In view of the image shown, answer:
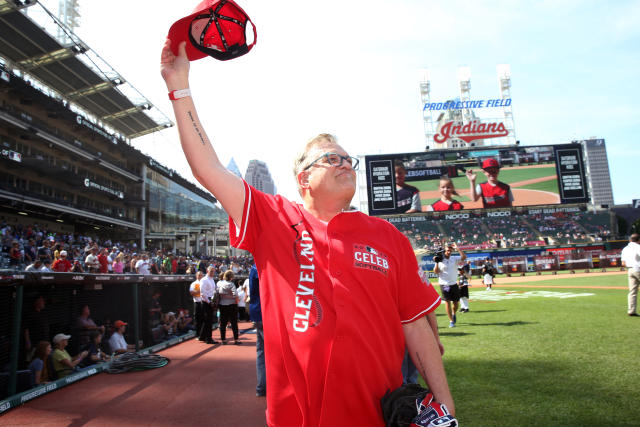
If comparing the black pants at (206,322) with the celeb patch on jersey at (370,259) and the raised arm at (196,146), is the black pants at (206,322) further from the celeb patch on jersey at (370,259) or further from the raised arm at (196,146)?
the celeb patch on jersey at (370,259)

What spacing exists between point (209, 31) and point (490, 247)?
4602 centimetres

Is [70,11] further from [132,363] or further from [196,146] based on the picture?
[196,146]

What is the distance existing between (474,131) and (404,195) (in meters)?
13.8

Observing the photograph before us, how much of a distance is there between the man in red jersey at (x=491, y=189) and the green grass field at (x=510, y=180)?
22.3 inches

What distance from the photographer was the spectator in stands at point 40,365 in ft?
19.0

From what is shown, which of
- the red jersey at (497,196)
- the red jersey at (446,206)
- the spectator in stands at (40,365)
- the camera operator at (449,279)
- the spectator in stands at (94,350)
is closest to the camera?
the spectator in stands at (40,365)

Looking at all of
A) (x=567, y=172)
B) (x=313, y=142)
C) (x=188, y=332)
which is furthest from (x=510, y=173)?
(x=313, y=142)

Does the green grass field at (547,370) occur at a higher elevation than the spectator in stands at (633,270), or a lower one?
lower

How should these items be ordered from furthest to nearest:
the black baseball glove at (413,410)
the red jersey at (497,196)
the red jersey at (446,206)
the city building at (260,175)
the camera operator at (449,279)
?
the city building at (260,175)
the red jersey at (446,206)
the red jersey at (497,196)
the camera operator at (449,279)
the black baseball glove at (413,410)

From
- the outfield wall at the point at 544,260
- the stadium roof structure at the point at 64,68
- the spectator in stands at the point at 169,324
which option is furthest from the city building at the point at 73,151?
the outfield wall at the point at 544,260

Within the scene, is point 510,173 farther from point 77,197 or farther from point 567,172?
point 77,197

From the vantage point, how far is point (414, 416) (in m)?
A: 1.43

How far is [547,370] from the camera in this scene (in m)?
5.06

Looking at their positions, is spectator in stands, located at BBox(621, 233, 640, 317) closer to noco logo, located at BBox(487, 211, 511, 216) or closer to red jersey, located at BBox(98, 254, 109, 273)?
red jersey, located at BBox(98, 254, 109, 273)
